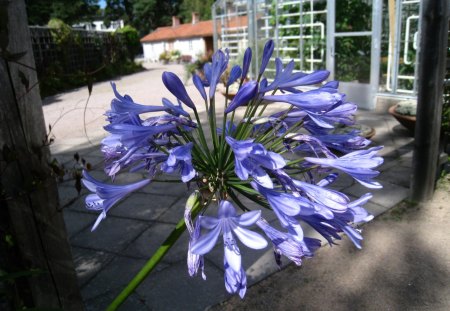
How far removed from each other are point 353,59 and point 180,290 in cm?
705

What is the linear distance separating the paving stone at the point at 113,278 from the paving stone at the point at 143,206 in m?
0.82

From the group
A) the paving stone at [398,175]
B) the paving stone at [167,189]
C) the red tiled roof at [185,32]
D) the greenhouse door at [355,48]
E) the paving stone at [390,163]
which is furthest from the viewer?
the red tiled roof at [185,32]

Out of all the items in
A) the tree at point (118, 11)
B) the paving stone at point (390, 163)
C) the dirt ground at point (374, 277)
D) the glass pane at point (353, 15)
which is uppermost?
the tree at point (118, 11)

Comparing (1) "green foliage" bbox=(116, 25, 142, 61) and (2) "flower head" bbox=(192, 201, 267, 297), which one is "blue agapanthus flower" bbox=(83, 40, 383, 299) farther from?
(1) "green foliage" bbox=(116, 25, 142, 61)

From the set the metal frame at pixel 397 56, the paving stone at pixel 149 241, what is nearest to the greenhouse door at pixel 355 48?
the metal frame at pixel 397 56

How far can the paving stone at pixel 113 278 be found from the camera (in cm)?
269

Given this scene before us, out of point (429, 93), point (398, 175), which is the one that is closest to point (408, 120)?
point (398, 175)

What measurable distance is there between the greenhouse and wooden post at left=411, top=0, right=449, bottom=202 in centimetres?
363

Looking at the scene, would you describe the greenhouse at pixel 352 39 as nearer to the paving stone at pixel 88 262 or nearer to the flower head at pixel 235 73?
the paving stone at pixel 88 262

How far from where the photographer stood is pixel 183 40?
38.2 metres

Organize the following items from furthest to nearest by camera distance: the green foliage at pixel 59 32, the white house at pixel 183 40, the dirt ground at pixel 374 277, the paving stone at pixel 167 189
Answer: the white house at pixel 183 40 < the green foliage at pixel 59 32 < the paving stone at pixel 167 189 < the dirt ground at pixel 374 277

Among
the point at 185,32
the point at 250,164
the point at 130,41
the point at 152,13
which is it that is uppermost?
the point at 152,13

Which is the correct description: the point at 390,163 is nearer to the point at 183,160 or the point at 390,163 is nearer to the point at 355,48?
the point at 355,48

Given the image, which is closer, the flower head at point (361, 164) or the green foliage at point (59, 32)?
the flower head at point (361, 164)
